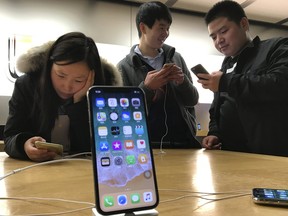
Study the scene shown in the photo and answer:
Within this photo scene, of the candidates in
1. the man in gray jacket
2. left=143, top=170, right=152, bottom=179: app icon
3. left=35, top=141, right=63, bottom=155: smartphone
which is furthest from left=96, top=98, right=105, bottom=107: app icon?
the man in gray jacket

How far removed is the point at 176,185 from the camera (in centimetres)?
58

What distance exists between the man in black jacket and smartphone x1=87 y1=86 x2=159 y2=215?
36.9 inches

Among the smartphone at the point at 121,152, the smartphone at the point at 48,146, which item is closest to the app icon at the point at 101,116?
the smartphone at the point at 121,152

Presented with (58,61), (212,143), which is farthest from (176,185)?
(212,143)

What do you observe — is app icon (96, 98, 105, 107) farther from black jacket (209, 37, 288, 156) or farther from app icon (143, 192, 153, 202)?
black jacket (209, 37, 288, 156)

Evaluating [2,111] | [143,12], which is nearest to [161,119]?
[143,12]

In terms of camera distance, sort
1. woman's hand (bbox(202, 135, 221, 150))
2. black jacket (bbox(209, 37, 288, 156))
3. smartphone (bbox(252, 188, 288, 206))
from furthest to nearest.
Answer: woman's hand (bbox(202, 135, 221, 150)), black jacket (bbox(209, 37, 288, 156)), smartphone (bbox(252, 188, 288, 206))

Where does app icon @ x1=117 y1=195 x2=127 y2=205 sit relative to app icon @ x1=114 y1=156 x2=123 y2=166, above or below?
below

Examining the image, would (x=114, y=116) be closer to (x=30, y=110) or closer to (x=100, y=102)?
(x=100, y=102)

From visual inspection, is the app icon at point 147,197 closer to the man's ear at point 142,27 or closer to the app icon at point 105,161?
the app icon at point 105,161

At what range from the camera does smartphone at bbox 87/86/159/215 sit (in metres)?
0.35

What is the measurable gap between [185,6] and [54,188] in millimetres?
2575

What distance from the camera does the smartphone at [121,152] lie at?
0.35m

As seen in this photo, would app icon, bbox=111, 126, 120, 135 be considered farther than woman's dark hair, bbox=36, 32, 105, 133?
No
